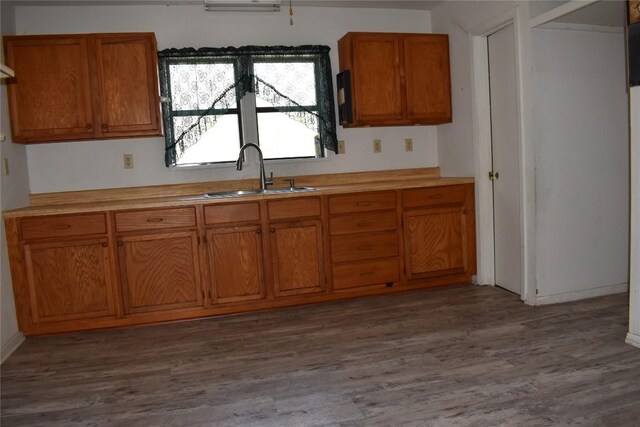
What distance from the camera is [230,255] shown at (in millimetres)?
3424

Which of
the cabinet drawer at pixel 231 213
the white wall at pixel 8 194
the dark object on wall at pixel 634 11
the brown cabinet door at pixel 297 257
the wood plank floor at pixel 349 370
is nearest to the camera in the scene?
the wood plank floor at pixel 349 370

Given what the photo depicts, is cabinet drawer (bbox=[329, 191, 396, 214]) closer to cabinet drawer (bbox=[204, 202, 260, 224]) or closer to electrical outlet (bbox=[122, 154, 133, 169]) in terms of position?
cabinet drawer (bbox=[204, 202, 260, 224])

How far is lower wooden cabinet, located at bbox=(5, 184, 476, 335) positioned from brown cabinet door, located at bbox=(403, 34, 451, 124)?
64 centimetres

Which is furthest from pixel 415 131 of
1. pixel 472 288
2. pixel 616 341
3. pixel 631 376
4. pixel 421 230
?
pixel 631 376

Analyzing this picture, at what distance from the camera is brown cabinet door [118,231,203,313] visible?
129 inches

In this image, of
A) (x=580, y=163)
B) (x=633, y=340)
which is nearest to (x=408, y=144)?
(x=580, y=163)

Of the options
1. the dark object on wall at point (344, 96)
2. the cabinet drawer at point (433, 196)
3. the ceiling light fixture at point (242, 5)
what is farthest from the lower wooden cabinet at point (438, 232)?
the ceiling light fixture at point (242, 5)

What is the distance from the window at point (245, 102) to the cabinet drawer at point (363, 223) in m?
0.73

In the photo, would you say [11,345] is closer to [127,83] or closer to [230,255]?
[230,255]

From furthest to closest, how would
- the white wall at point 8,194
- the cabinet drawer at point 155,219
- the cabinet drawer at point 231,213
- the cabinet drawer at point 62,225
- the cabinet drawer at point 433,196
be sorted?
the cabinet drawer at point 433,196
the cabinet drawer at point 231,213
the cabinet drawer at point 155,219
the cabinet drawer at point 62,225
the white wall at point 8,194

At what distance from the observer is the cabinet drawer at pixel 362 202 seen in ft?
11.7

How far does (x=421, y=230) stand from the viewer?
3768mm

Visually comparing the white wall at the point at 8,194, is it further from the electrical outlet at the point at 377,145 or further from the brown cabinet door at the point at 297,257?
the electrical outlet at the point at 377,145

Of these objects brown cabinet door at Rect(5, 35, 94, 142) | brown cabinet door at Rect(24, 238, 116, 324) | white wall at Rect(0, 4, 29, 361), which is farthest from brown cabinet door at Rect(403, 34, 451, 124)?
white wall at Rect(0, 4, 29, 361)
